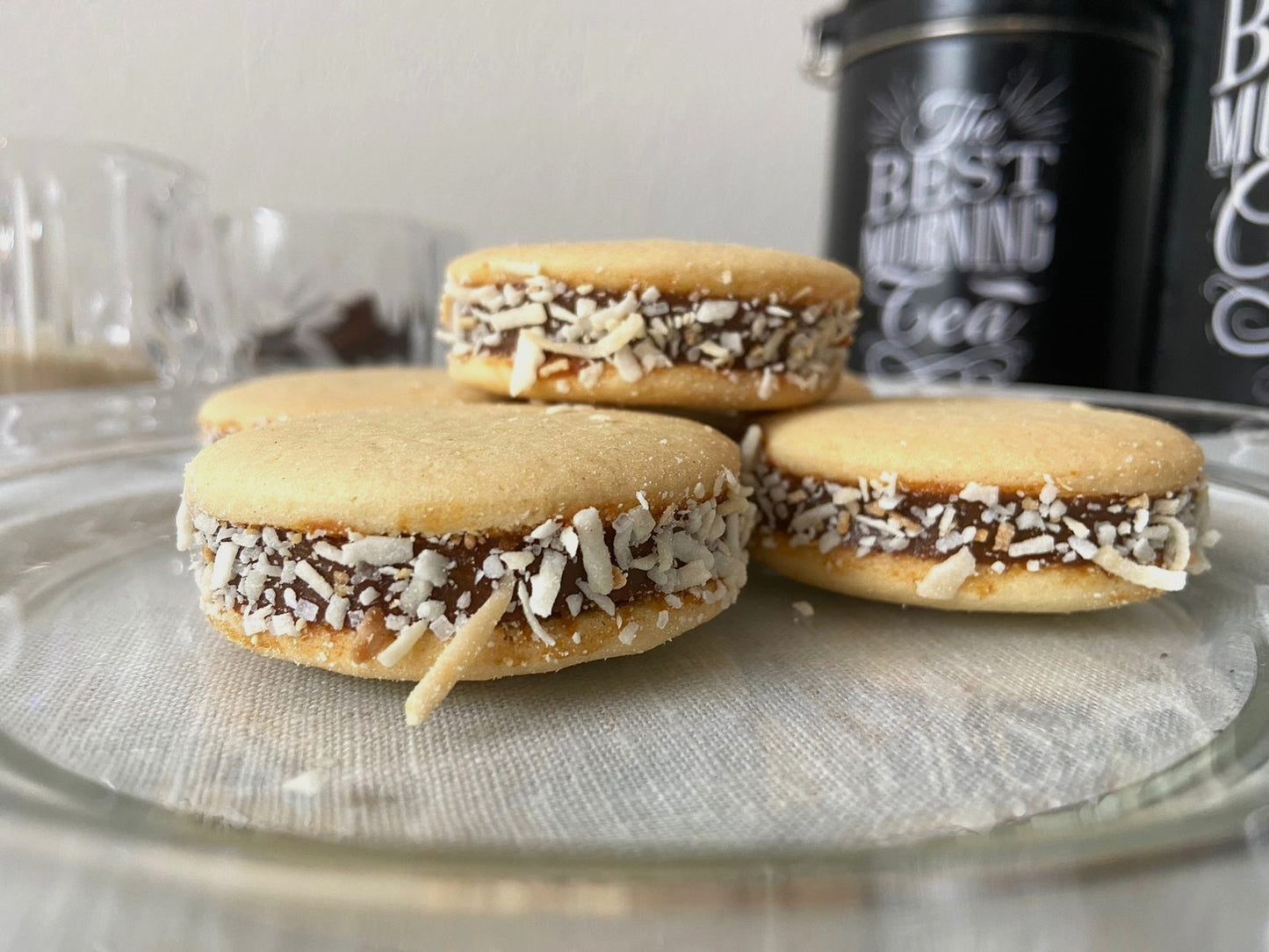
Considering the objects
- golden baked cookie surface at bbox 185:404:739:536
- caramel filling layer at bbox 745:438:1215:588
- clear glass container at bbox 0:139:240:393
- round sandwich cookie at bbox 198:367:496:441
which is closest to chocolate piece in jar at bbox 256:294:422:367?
clear glass container at bbox 0:139:240:393

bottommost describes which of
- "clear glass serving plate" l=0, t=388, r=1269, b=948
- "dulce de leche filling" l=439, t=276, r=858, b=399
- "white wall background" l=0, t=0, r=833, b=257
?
"clear glass serving plate" l=0, t=388, r=1269, b=948

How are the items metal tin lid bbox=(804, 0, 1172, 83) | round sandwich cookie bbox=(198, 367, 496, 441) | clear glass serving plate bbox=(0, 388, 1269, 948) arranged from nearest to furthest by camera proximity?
clear glass serving plate bbox=(0, 388, 1269, 948) < round sandwich cookie bbox=(198, 367, 496, 441) < metal tin lid bbox=(804, 0, 1172, 83)

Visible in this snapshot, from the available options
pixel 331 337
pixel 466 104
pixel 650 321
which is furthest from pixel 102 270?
pixel 650 321

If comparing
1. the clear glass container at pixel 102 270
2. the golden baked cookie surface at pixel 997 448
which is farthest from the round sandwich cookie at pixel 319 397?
A: the clear glass container at pixel 102 270

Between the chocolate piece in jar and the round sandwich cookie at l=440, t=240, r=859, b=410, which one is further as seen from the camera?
the chocolate piece in jar

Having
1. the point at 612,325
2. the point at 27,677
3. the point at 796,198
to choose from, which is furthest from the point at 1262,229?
the point at 27,677

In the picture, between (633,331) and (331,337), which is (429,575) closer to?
(633,331)

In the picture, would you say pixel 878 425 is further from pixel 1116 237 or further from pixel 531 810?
pixel 1116 237

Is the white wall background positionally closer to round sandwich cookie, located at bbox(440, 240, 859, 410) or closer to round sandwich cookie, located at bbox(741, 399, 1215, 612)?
Result: round sandwich cookie, located at bbox(440, 240, 859, 410)
